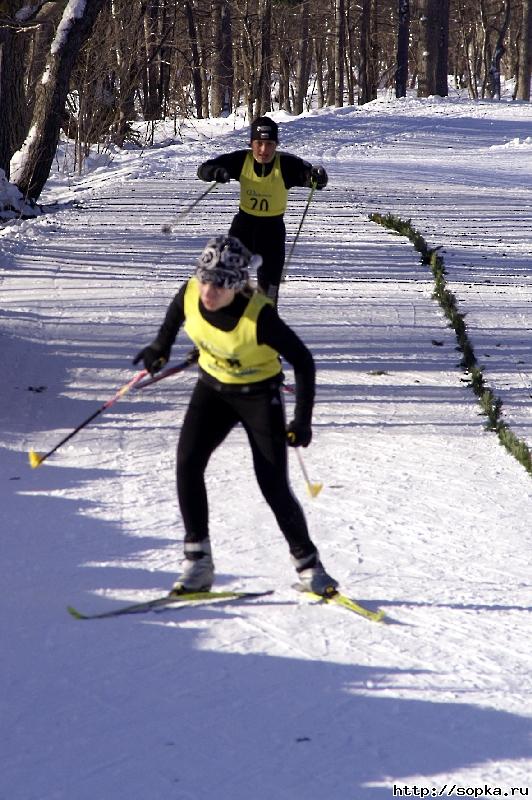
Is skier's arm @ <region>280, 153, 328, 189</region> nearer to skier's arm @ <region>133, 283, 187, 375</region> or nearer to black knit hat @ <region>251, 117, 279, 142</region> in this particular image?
black knit hat @ <region>251, 117, 279, 142</region>

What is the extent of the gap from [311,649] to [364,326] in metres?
6.45

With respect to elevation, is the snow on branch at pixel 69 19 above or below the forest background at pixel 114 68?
above

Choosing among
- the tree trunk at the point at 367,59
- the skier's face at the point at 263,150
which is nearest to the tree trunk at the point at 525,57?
the tree trunk at the point at 367,59

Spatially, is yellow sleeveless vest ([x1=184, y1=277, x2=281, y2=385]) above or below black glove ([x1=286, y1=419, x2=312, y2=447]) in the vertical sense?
above

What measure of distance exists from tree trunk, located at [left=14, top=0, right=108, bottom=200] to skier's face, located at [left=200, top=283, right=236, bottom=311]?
13.1 m

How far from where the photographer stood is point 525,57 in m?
44.7

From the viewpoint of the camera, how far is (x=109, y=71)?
2380 cm

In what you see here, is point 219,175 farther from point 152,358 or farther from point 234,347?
point 234,347

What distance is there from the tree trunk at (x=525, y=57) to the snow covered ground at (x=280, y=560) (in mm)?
Result: 33542

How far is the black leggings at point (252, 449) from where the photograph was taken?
16.4 feet

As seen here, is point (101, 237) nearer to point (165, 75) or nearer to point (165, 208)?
point (165, 208)

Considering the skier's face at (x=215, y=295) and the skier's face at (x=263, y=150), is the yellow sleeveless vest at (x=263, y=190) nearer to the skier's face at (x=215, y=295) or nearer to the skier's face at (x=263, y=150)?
the skier's face at (x=263, y=150)

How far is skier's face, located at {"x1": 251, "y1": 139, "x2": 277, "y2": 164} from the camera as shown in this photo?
8984mm

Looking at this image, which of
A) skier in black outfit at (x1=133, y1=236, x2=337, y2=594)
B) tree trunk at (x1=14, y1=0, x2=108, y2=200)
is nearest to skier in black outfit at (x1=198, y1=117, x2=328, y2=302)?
skier in black outfit at (x1=133, y1=236, x2=337, y2=594)
